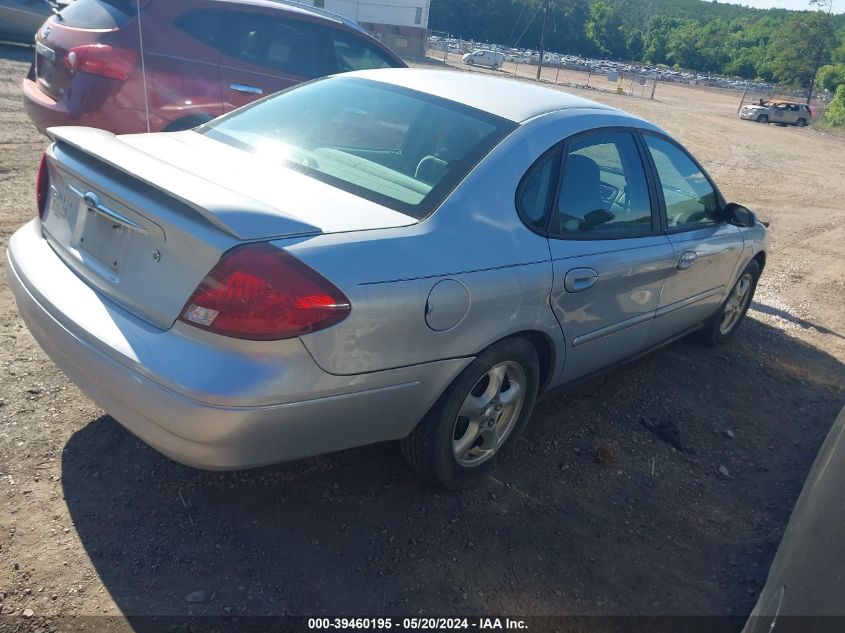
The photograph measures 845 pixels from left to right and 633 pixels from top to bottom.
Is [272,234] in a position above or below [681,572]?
above

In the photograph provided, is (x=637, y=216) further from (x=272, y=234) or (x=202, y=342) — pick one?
(x=202, y=342)

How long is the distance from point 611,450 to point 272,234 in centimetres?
223

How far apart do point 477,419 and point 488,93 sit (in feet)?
5.25

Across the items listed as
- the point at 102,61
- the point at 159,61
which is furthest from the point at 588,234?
the point at 102,61

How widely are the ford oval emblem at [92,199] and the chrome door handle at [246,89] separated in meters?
3.61

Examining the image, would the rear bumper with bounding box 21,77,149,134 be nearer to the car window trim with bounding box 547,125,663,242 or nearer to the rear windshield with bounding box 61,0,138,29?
the rear windshield with bounding box 61,0,138,29

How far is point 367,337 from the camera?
2514mm

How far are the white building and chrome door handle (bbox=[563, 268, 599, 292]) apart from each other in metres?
45.9

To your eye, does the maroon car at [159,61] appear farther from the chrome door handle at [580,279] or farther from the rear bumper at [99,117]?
the chrome door handle at [580,279]

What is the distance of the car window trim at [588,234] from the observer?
3.32 m

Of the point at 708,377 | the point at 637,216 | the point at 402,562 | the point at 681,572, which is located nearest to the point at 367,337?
the point at 402,562

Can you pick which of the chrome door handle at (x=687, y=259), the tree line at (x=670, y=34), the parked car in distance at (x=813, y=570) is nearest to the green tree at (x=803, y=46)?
the tree line at (x=670, y=34)

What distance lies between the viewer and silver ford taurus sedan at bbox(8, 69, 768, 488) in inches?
93.5

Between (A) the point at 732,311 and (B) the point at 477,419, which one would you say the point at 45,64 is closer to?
(B) the point at 477,419
